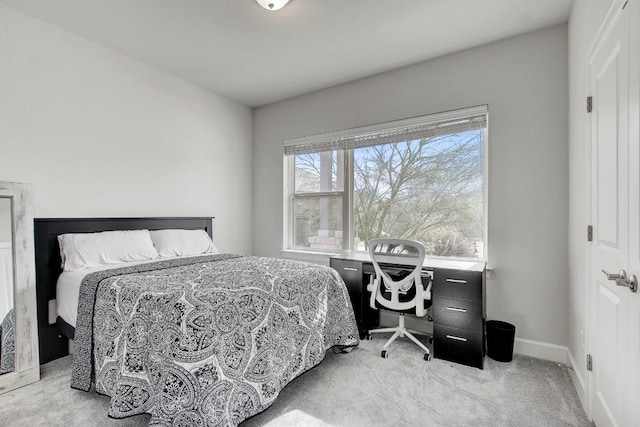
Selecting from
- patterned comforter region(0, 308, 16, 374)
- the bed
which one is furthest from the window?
patterned comforter region(0, 308, 16, 374)

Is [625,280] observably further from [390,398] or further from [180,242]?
[180,242]

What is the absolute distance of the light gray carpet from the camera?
1804 mm

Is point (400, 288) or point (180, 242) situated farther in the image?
point (180, 242)

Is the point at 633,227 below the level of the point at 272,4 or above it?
below

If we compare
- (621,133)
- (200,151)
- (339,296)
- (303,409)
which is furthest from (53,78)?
(621,133)

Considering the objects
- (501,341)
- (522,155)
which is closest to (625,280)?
(501,341)

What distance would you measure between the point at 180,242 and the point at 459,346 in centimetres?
275

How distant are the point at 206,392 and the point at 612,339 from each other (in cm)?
196

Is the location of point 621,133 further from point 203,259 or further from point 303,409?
point 203,259

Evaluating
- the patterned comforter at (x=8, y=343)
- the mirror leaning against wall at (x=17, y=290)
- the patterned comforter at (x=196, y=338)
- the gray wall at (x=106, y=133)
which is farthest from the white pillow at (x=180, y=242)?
the patterned comforter at (x=8, y=343)

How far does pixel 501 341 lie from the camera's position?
2.56m

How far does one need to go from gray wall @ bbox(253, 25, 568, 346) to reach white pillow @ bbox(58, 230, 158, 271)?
115 inches

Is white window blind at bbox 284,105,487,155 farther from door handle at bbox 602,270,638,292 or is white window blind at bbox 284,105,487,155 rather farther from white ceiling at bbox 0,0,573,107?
door handle at bbox 602,270,638,292

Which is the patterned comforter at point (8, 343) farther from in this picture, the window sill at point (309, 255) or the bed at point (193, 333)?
the window sill at point (309, 255)
